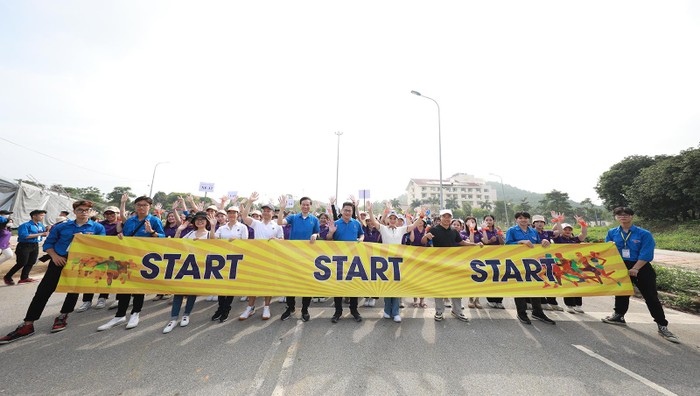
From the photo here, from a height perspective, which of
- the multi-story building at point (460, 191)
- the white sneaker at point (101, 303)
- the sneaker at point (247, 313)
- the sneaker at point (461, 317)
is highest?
the multi-story building at point (460, 191)

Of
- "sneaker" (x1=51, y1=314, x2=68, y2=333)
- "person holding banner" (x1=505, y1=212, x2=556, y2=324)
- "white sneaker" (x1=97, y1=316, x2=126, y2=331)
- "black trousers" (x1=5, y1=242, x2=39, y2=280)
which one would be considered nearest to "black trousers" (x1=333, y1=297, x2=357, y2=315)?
"person holding banner" (x1=505, y1=212, x2=556, y2=324)

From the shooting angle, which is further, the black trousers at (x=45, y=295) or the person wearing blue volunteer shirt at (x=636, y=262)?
the person wearing blue volunteer shirt at (x=636, y=262)

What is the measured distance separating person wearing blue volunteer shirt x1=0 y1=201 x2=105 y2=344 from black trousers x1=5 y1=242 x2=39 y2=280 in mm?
4158

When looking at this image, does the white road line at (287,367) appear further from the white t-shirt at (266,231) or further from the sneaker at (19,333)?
the sneaker at (19,333)

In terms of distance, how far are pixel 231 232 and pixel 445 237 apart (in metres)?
4.13

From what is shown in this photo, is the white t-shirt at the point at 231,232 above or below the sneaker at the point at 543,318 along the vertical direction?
above

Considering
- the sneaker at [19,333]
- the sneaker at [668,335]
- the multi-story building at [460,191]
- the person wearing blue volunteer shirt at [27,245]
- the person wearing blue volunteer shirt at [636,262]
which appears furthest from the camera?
the multi-story building at [460,191]

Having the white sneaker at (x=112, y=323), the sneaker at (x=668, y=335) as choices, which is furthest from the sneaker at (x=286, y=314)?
the sneaker at (x=668, y=335)

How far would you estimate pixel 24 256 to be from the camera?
6.82 meters

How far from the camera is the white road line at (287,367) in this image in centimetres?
277

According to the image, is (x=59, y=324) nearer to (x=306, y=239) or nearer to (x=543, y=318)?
(x=306, y=239)

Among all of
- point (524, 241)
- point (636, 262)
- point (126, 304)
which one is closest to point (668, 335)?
point (636, 262)

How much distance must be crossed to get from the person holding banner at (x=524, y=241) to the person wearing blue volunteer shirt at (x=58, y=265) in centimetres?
746

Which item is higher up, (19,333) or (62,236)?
(62,236)
